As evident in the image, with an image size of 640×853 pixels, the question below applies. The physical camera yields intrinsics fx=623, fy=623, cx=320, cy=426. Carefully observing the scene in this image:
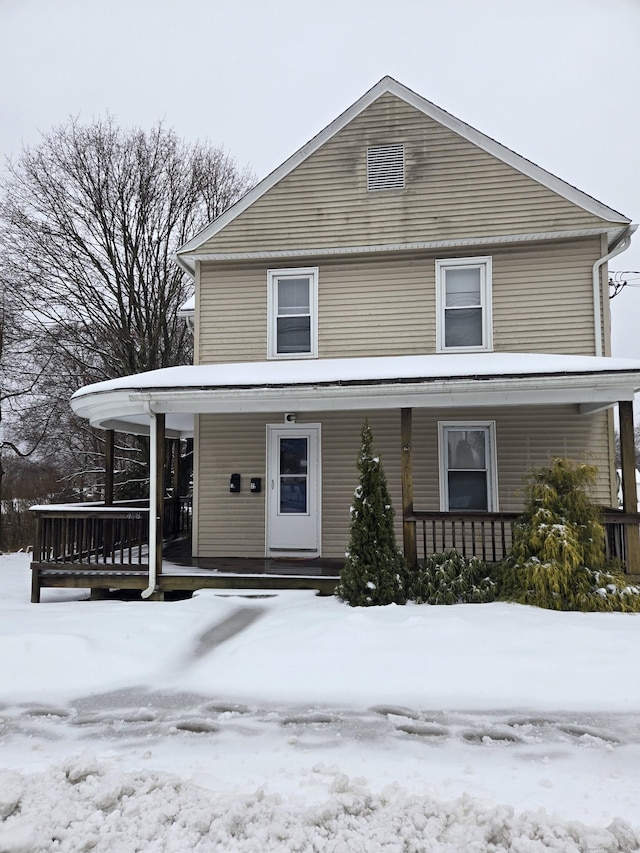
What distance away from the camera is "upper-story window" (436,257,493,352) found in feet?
34.6

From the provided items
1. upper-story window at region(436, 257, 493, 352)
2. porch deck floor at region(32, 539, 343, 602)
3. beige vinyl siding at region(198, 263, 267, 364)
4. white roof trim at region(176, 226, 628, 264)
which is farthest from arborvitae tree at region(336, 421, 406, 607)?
white roof trim at region(176, 226, 628, 264)

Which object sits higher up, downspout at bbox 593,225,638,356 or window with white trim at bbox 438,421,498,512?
downspout at bbox 593,225,638,356

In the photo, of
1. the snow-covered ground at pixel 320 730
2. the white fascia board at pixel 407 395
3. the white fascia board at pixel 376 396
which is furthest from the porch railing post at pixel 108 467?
the snow-covered ground at pixel 320 730

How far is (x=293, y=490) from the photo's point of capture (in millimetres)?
10719

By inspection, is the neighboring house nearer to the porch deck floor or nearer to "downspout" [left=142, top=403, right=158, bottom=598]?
"downspout" [left=142, top=403, right=158, bottom=598]

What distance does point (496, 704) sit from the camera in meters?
5.00

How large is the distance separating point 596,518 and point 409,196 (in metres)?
6.21

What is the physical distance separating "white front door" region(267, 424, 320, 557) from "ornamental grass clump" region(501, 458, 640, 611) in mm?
3699

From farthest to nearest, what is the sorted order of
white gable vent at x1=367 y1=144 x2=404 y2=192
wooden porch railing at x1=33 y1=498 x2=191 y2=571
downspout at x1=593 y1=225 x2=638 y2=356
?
white gable vent at x1=367 y1=144 x2=404 y2=192, downspout at x1=593 y1=225 x2=638 y2=356, wooden porch railing at x1=33 y1=498 x2=191 y2=571

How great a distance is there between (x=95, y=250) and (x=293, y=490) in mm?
14036

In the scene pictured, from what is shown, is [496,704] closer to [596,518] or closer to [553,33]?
[596,518]

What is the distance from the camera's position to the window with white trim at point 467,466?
10250 millimetres

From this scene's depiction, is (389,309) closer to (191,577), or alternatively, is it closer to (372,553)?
(372,553)

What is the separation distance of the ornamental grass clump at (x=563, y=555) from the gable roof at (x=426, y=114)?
16.2ft
